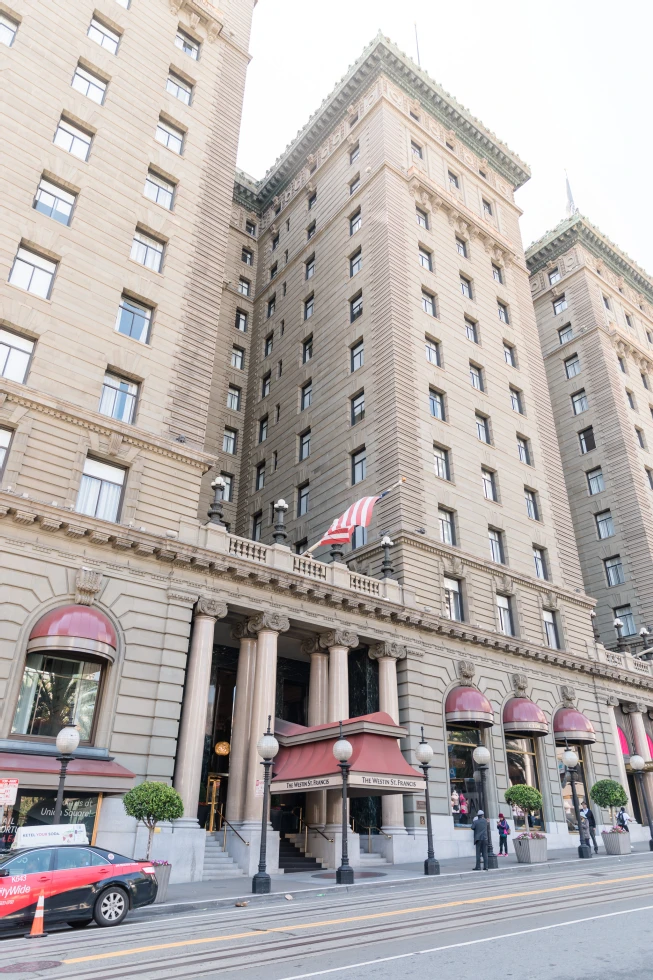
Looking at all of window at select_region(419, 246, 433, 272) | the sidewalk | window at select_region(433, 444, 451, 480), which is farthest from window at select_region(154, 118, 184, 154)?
the sidewalk

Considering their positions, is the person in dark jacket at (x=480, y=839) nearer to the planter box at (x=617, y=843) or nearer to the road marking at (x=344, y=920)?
the road marking at (x=344, y=920)

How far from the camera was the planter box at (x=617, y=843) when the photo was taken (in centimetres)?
2830

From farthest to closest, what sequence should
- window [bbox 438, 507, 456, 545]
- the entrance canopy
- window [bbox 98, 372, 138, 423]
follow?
1. window [bbox 438, 507, 456, 545]
2. window [bbox 98, 372, 138, 423]
3. the entrance canopy

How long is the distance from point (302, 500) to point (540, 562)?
50.2 ft

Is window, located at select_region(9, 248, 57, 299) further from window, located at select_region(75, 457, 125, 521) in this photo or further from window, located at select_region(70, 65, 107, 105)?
window, located at select_region(70, 65, 107, 105)

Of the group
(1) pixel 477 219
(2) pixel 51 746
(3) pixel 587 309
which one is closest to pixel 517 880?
(2) pixel 51 746

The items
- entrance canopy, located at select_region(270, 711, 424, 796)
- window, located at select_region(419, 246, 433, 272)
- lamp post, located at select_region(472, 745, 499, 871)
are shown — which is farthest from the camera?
window, located at select_region(419, 246, 433, 272)

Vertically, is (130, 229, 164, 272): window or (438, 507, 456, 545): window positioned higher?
(130, 229, 164, 272): window

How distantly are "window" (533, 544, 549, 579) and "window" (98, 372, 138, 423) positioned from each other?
2587 cm

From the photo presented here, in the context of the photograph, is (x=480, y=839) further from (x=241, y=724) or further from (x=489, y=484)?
(x=489, y=484)

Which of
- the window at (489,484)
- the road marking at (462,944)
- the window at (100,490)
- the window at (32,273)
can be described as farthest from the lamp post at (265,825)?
the window at (489,484)

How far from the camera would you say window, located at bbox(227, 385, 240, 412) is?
49812 mm

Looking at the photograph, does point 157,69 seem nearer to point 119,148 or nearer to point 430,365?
point 119,148


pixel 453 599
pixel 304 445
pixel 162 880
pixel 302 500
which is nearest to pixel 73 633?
pixel 162 880
